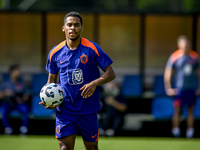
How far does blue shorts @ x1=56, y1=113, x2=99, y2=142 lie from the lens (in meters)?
4.00

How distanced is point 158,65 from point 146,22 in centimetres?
143

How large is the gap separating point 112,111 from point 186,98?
1.76 metres

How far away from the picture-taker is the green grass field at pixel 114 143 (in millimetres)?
7195

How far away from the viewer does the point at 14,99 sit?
28.3ft

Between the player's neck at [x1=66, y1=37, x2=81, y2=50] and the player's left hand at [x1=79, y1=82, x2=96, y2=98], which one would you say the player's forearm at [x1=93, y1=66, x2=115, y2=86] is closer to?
the player's left hand at [x1=79, y1=82, x2=96, y2=98]

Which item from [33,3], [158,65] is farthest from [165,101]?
[33,3]

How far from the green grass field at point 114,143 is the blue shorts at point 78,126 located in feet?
10.4

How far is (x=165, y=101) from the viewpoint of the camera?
29.1ft

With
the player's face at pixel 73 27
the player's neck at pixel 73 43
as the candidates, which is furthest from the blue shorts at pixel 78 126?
the player's face at pixel 73 27

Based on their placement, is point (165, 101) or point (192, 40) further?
point (192, 40)

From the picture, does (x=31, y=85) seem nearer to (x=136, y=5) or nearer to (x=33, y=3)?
(x=33, y=3)

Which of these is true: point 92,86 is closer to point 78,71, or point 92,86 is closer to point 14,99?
point 78,71

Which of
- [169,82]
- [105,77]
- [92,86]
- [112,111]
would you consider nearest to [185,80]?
[169,82]

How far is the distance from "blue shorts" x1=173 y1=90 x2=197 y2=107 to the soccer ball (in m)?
4.76
